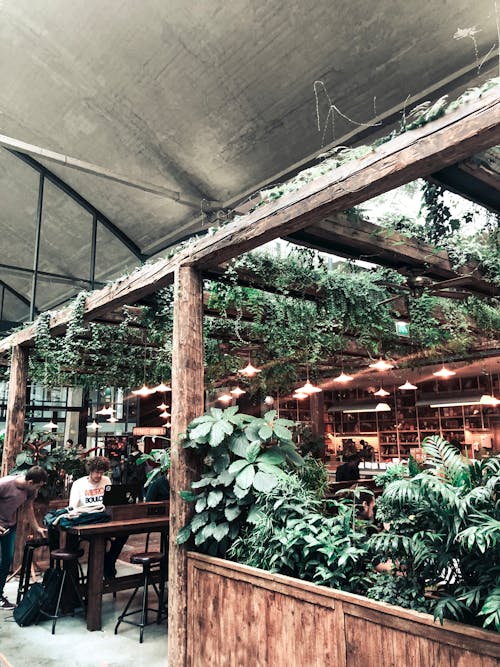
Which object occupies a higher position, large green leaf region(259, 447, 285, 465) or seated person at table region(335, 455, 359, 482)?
large green leaf region(259, 447, 285, 465)

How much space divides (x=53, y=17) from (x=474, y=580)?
8.33m

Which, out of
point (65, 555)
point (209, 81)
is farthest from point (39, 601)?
point (209, 81)

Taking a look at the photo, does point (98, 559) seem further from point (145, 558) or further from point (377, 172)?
point (377, 172)

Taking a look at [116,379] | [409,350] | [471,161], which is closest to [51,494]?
[116,379]

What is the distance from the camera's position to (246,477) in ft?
11.4

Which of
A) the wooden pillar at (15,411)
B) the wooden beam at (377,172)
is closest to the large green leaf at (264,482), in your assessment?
the wooden beam at (377,172)

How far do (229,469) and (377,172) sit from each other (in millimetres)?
2106

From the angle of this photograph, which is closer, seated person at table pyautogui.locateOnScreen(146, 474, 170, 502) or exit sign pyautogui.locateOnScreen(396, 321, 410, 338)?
exit sign pyautogui.locateOnScreen(396, 321, 410, 338)

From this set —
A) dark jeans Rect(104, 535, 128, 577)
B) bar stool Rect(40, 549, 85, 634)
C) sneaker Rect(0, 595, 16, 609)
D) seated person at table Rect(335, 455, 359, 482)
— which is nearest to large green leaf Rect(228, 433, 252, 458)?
bar stool Rect(40, 549, 85, 634)

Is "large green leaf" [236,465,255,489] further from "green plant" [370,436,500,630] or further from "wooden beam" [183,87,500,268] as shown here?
"wooden beam" [183,87,500,268]

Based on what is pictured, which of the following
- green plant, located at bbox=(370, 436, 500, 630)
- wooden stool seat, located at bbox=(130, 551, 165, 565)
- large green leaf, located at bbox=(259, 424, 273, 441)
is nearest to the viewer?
green plant, located at bbox=(370, 436, 500, 630)

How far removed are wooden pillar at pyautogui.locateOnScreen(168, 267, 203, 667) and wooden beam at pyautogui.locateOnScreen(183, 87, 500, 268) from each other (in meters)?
0.55

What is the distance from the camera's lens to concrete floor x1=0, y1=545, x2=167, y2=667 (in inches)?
161

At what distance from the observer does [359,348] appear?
27.5 ft
